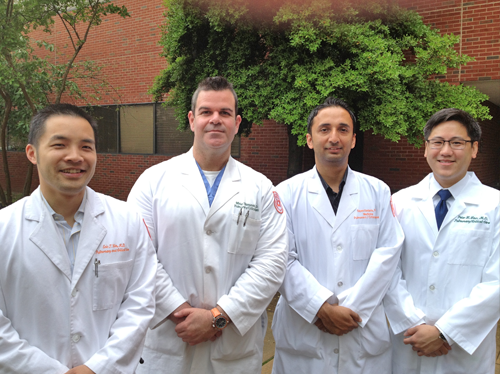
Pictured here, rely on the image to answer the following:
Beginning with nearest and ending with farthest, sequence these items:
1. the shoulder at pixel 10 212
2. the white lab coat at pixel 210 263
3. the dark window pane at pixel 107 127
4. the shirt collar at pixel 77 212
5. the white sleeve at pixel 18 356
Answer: the white sleeve at pixel 18 356 → the shoulder at pixel 10 212 → the shirt collar at pixel 77 212 → the white lab coat at pixel 210 263 → the dark window pane at pixel 107 127

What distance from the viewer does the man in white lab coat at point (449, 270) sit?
7.42 ft

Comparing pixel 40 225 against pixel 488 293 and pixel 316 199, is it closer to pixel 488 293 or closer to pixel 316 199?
pixel 316 199

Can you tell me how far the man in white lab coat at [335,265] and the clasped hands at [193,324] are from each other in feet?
1.98

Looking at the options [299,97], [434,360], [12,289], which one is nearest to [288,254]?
[434,360]

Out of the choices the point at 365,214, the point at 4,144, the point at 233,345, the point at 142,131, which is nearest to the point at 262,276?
the point at 233,345

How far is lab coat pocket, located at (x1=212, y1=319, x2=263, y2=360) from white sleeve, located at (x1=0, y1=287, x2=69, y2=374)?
2.76 feet

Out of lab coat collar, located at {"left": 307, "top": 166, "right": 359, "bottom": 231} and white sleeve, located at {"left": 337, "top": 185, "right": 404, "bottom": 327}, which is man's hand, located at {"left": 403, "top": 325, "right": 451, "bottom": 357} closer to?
white sleeve, located at {"left": 337, "top": 185, "right": 404, "bottom": 327}

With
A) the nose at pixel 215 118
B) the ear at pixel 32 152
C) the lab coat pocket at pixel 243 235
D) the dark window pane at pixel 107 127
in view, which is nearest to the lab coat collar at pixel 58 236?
the ear at pixel 32 152

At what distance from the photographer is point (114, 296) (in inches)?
73.9

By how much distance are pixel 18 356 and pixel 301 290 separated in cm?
152

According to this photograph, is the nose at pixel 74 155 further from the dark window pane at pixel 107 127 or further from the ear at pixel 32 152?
the dark window pane at pixel 107 127

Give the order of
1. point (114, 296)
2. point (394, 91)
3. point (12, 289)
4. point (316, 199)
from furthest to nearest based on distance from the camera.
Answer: point (394, 91), point (316, 199), point (114, 296), point (12, 289)

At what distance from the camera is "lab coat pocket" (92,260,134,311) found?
6.00 feet

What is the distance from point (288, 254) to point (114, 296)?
3.64ft
